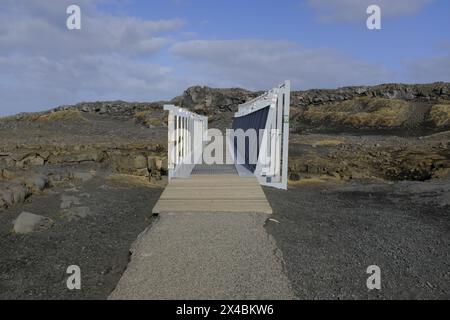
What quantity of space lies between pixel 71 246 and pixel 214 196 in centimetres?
259

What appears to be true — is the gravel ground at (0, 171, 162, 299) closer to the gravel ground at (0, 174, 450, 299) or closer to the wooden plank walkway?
the gravel ground at (0, 174, 450, 299)

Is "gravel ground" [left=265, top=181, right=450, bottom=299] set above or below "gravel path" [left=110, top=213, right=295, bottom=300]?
below

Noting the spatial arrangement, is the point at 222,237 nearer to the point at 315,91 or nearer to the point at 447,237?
the point at 447,237

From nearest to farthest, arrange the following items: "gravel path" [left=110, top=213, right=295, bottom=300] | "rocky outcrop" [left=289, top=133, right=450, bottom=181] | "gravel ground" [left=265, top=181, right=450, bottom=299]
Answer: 1. "gravel path" [left=110, top=213, right=295, bottom=300]
2. "gravel ground" [left=265, top=181, right=450, bottom=299]
3. "rocky outcrop" [left=289, top=133, right=450, bottom=181]

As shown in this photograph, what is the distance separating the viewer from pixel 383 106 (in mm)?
48406

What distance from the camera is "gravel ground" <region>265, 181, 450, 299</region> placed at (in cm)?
420

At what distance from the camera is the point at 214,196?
7336mm

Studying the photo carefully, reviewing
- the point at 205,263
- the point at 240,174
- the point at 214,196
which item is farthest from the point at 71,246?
the point at 240,174

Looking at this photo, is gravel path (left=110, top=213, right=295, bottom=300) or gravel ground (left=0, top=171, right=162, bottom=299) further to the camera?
gravel ground (left=0, top=171, right=162, bottom=299)

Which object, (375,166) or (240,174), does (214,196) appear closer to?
(240,174)

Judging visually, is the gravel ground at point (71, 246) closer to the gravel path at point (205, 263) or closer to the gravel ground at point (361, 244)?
the gravel path at point (205, 263)

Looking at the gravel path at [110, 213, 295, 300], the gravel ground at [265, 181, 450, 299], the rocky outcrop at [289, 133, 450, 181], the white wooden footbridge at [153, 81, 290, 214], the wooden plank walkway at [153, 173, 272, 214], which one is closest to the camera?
the gravel path at [110, 213, 295, 300]

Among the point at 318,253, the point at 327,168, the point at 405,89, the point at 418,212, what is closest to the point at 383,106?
the point at 405,89

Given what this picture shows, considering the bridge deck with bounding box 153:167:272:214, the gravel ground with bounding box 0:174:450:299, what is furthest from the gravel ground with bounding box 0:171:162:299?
the bridge deck with bounding box 153:167:272:214
